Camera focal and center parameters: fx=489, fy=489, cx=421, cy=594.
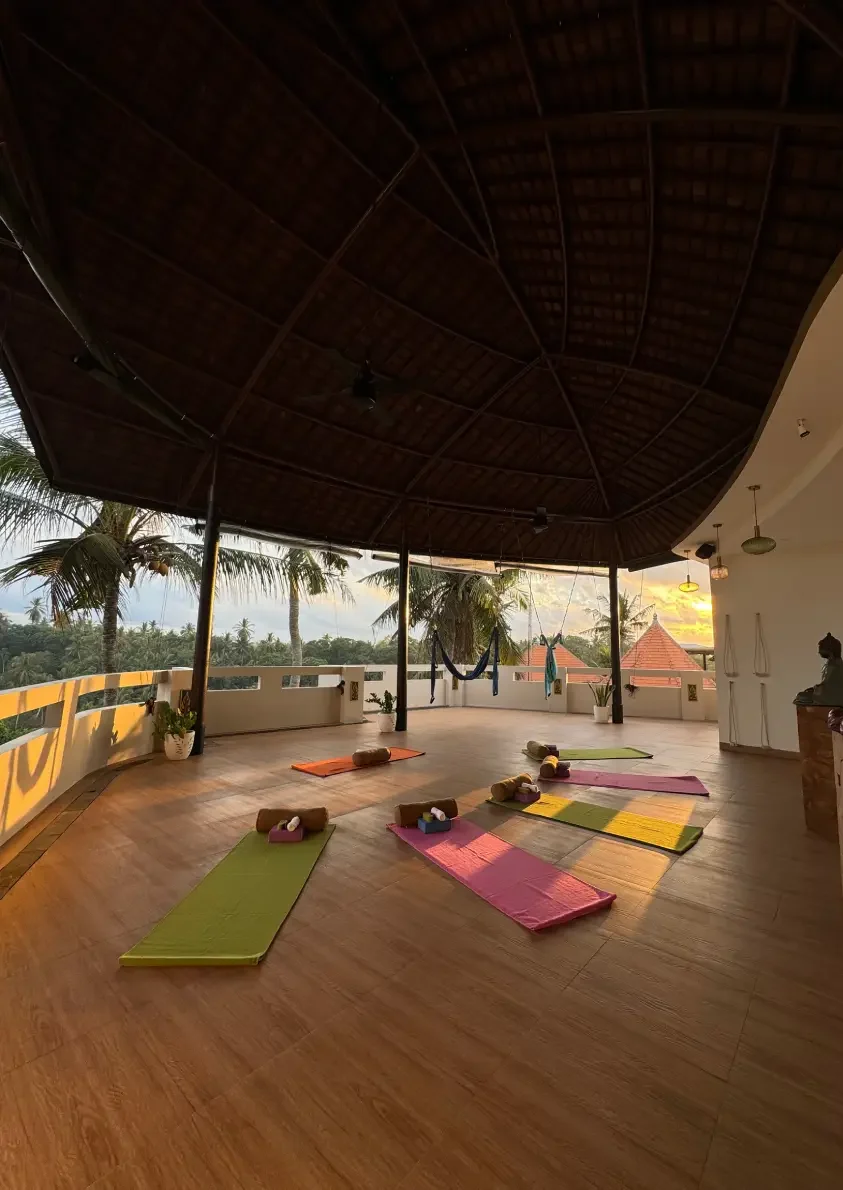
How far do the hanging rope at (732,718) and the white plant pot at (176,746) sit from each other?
7.90 meters

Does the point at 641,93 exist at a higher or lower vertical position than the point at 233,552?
higher

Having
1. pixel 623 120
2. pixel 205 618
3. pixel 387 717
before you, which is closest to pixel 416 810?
pixel 205 618

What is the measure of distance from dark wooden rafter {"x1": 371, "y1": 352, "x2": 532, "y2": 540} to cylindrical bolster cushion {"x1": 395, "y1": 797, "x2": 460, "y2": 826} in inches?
244

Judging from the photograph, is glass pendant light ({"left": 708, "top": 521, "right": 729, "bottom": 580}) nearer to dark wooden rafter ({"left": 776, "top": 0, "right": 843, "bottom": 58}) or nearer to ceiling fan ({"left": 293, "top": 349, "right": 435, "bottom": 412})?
ceiling fan ({"left": 293, "top": 349, "right": 435, "bottom": 412})

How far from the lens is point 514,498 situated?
1039cm

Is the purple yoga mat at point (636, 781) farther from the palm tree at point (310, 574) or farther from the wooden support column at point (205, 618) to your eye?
the palm tree at point (310, 574)

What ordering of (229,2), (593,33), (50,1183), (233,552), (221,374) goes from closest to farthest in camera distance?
(50,1183)
(593,33)
(229,2)
(221,374)
(233,552)

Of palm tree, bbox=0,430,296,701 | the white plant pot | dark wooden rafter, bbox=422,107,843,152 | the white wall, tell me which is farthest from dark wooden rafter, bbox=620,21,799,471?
palm tree, bbox=0,430,296,701

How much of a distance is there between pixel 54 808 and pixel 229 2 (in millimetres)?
6585

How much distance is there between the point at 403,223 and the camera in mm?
5469

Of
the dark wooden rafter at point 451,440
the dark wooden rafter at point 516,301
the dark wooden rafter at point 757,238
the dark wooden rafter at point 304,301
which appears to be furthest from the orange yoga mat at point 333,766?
the dark wooden rafter at point 757,238

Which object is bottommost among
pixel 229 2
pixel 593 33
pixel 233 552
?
pixel 233 552

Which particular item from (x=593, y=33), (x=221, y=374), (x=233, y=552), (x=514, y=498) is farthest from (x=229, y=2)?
(x=233, y=552)

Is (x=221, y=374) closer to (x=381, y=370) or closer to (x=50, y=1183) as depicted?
(x=381, y=370)
